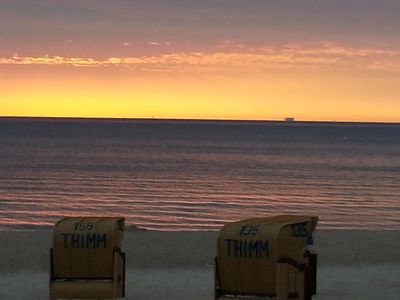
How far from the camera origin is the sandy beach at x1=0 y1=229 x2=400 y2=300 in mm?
13125

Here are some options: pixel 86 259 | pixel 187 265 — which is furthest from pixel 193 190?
pixel 86 259

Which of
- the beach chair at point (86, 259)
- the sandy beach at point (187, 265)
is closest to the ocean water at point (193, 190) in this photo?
the sandy beach at point (187, 265)

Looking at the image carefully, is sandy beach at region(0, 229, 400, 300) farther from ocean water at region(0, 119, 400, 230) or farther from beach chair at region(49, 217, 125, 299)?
ocean water at region(0, 119, 400, 230)

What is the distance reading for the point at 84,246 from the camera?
11398mm

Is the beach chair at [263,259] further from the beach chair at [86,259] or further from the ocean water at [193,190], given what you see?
the ocean water at [193,190]

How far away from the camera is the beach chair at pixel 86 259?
449 inches

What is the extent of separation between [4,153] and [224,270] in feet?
257

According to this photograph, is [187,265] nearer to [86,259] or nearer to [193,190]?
[86,259]

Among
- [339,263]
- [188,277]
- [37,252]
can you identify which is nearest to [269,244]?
[188,277]

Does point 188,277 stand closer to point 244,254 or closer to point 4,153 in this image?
point 244,254

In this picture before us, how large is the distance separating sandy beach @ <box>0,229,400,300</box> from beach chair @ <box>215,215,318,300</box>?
2.29 meters

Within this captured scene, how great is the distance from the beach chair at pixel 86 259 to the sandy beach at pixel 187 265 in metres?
0.96

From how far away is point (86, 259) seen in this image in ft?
37.6

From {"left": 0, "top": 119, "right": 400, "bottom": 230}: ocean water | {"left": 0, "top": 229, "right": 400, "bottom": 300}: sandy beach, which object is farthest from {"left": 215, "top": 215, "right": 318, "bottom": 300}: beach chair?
{"left": 0, "top": 119, "right": 400, "bottom": 230}: ocean water
